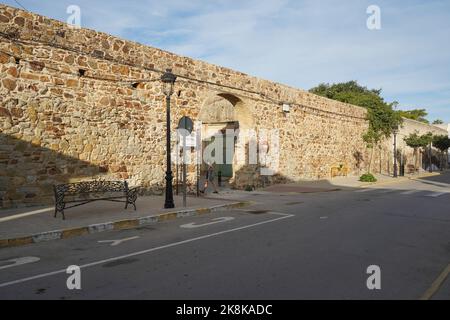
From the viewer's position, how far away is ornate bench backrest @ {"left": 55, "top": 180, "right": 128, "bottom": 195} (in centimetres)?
959

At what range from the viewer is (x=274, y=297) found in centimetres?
439

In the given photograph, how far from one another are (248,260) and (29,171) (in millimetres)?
7440

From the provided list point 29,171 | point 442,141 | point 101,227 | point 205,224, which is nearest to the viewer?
point 101,227

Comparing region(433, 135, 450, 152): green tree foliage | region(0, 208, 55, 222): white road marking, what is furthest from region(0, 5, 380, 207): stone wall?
region(433, 135, 450, 152): green tree foliage

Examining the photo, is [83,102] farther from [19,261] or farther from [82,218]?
[19,261]

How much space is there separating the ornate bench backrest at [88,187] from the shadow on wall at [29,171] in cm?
101

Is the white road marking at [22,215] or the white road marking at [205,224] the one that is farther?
the white road marking at [205,224]

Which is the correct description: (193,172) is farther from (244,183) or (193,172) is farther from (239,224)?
(239,224)

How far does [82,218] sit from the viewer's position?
9.41 m

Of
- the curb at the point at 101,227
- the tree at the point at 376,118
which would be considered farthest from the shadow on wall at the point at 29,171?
the tree at the point at 376,118

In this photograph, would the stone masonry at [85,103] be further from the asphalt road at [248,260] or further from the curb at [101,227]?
the asphalt road at [248,260]

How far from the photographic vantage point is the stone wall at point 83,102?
34.1ft

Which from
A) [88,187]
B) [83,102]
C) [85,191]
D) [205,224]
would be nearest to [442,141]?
[205,224]

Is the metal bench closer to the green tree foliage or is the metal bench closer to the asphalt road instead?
the asphalt road
